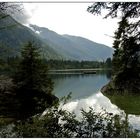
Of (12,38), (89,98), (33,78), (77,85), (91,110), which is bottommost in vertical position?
(89,98)

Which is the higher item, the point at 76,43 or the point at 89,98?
the point at 76,43

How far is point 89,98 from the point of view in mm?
11422

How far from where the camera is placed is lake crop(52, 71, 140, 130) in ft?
31.7

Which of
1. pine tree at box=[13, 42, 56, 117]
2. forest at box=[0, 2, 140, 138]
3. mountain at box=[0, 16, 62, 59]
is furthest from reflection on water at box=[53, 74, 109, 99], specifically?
mountain at box=[0, 16, 62, 59]

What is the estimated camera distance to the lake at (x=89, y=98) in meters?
9.66

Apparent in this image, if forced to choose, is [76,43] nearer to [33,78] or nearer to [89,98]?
[89,98]

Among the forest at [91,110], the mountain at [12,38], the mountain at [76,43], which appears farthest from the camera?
the mountain at [76,43]

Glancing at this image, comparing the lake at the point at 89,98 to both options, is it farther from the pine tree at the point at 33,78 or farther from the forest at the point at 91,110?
the forest at the point at 91,110

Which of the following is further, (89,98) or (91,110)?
(89,98)

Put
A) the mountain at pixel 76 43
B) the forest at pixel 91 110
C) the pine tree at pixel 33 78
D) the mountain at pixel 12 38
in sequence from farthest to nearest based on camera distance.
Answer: the mountain at pixel 76 43, the pine tree at pixel 33 78, the mountain at pixel 12 38, the forest at pixel 91 110

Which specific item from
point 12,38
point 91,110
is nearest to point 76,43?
point 12,38

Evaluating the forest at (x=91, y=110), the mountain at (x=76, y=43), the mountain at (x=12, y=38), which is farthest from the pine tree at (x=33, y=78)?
the mountain at (x=76, y=43)

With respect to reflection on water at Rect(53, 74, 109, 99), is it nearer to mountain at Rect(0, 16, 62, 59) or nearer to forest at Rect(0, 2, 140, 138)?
forest at Rect(0, 2, 140, 138)

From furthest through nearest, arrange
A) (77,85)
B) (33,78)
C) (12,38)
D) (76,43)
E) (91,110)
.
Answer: (76,43) → (77,85) → (33,78) → (12,38) → (91,110)
